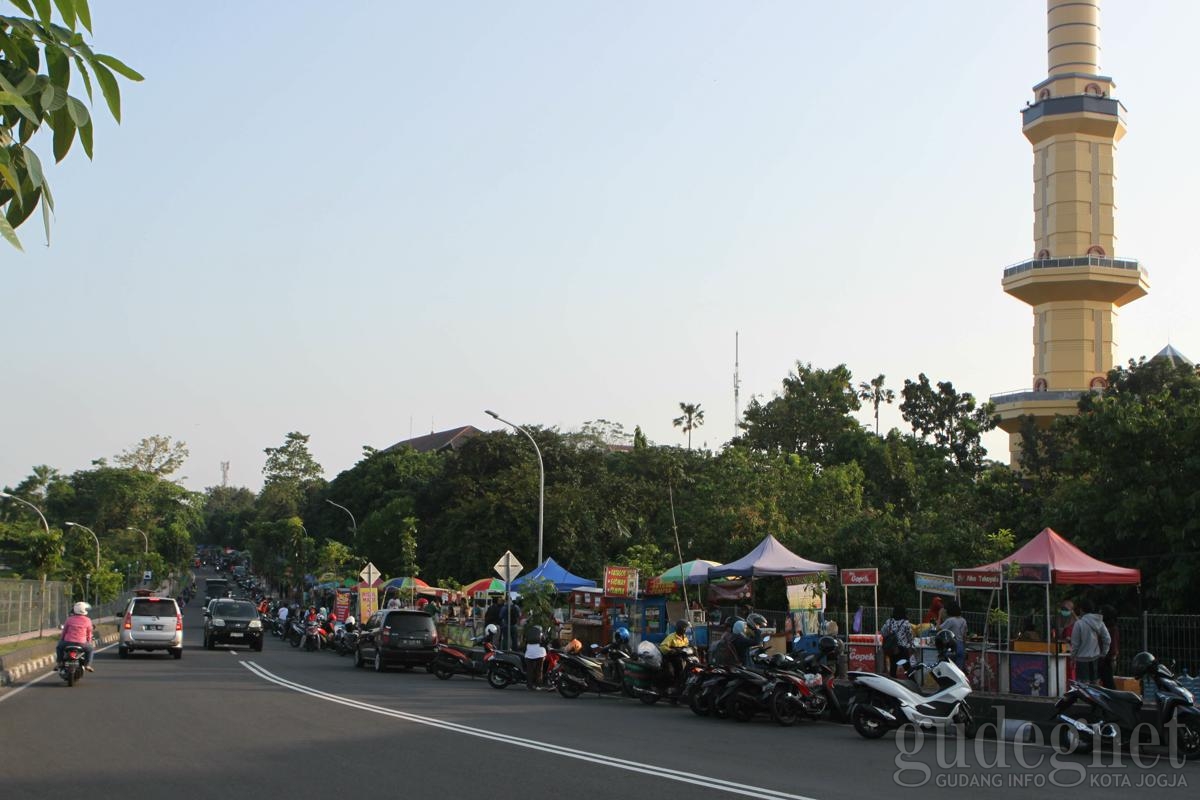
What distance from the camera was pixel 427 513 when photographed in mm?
71312

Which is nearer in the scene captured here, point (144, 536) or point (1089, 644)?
point (1089, 644)

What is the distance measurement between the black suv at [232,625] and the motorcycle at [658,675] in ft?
68.7

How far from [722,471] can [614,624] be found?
21.7 m

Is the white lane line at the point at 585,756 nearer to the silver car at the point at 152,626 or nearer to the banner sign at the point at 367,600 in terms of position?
the silver car at the point at 152,626

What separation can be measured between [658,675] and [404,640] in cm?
965

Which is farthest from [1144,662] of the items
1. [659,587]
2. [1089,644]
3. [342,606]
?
[342,606]

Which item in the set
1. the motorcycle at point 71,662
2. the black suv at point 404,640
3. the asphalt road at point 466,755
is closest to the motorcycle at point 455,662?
the black suv at point 404,640

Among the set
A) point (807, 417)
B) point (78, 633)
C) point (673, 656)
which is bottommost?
Answer: point (78, 633)

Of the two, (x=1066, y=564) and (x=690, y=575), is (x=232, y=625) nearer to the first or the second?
(x=690, y=575)

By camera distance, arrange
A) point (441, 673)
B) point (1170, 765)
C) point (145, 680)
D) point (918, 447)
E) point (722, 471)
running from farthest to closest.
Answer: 1. point (918, 447)
2. point (722, 471)
3. point (441, 673)
4. point (145, 680)
5. point (1170, 765)

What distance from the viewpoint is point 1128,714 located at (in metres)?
13.6

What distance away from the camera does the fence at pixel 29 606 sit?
38531mm

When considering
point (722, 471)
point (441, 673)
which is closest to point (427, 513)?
point (722, 471)

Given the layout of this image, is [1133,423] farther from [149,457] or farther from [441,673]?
[149,457]
